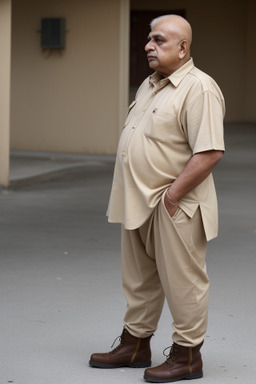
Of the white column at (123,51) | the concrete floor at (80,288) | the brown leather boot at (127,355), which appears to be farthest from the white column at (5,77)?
the brown leather boot at (127,355)

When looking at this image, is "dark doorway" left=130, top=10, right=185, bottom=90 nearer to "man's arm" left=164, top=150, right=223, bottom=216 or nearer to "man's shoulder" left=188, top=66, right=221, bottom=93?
"man's shoulder" left=188, top=66, right=221, bottom=93

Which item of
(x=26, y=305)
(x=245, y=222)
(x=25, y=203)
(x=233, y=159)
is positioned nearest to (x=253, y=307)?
(x=26, y=305)

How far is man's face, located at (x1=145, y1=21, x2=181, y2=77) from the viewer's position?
14.9 feet

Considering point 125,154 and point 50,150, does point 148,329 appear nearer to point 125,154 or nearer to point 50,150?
point 125,154

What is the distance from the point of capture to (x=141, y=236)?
4.75 metres

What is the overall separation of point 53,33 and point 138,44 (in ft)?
19.8

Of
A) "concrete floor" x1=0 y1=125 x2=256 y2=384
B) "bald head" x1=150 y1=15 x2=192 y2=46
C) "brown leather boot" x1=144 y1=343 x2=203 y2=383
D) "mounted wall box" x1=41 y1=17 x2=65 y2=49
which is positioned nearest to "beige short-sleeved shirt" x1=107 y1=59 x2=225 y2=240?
"bald head" x1=150 y1=15 x2=192 y2=46

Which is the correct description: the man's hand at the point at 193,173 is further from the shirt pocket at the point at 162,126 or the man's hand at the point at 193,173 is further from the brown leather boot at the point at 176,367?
the brown leather boot at the point at 176,367

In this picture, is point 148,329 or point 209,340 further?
point 209,340

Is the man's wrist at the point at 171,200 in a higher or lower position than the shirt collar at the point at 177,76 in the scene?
lower

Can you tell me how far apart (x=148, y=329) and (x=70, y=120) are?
1148 centimetres

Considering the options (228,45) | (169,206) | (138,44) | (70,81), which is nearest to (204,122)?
(169,206)

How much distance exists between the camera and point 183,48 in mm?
4582

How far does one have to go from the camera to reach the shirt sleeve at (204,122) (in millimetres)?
4434
